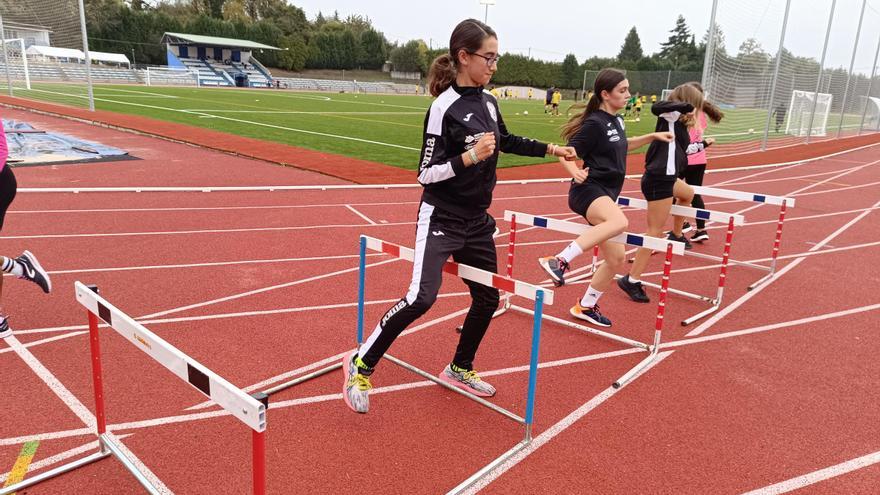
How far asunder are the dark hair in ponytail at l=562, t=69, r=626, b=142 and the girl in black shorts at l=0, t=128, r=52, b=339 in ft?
13.9

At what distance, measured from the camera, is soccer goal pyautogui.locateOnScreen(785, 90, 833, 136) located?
27.4 meters

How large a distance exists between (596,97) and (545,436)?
9.46 ft

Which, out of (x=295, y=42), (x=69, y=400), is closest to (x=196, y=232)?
(x=69, y=400)

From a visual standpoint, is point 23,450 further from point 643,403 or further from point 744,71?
point 744,71

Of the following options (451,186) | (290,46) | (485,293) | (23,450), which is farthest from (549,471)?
(290,46)

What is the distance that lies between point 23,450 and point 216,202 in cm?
651

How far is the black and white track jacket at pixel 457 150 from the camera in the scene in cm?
313

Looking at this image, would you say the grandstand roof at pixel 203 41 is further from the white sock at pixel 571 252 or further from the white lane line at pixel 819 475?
the white lane line at pixel 819 475

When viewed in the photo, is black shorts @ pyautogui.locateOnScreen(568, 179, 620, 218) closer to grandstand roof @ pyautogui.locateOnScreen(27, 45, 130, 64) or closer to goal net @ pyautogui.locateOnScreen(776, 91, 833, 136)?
goal net @ pyautogui.locateOnScreen(776, 91, 833, 136)

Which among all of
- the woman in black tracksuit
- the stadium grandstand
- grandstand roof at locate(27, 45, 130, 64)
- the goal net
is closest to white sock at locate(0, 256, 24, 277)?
the woman in black tracksuit

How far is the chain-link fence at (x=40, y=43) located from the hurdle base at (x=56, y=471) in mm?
21347

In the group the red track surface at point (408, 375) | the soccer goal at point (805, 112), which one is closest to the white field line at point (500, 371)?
the red track surface at point (408, 375)

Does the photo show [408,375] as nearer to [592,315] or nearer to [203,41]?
[592,315]

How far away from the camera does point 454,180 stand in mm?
3232
